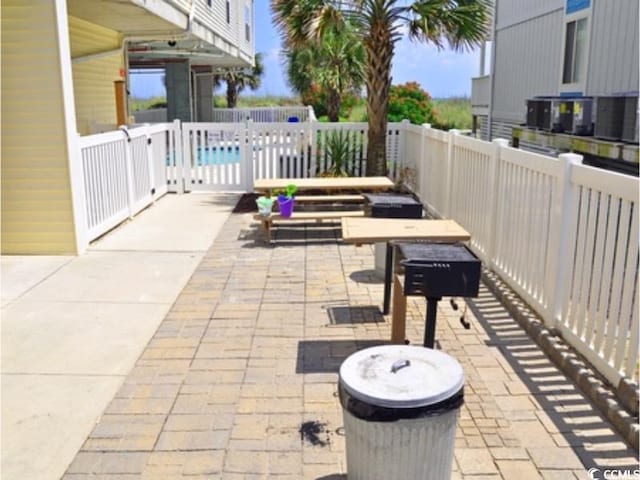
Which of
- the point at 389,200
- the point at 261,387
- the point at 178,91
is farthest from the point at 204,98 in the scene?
the point at 261,387

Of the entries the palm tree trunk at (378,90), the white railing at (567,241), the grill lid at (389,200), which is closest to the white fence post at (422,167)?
the palm tree trunk at (378,90)

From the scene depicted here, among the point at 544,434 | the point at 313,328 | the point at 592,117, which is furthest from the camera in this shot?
the point at 592,117

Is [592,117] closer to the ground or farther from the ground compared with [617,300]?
farther from the ground

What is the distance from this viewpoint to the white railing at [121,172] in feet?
23.6

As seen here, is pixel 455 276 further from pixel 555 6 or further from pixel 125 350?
pixel 555 6

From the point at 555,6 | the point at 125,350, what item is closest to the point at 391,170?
the point at 555,6

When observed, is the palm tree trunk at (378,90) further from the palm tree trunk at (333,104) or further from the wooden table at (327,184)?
the palm tree trunk at (333,104)

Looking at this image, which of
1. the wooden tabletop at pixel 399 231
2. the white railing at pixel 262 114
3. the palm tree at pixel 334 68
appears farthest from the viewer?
the white railing at pixel 262 114

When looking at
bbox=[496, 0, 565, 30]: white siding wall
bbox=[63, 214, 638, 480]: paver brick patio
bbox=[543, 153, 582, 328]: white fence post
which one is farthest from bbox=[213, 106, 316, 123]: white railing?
bbox=[543, 153, 582, 328]: white fence post

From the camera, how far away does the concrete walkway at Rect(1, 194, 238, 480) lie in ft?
10.5

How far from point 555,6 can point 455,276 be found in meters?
12.6

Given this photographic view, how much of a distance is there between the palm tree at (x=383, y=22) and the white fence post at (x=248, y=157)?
1724 mm

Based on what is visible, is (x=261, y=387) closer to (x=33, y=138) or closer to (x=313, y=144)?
(x=33, y=138)

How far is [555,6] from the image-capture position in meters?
13.6
